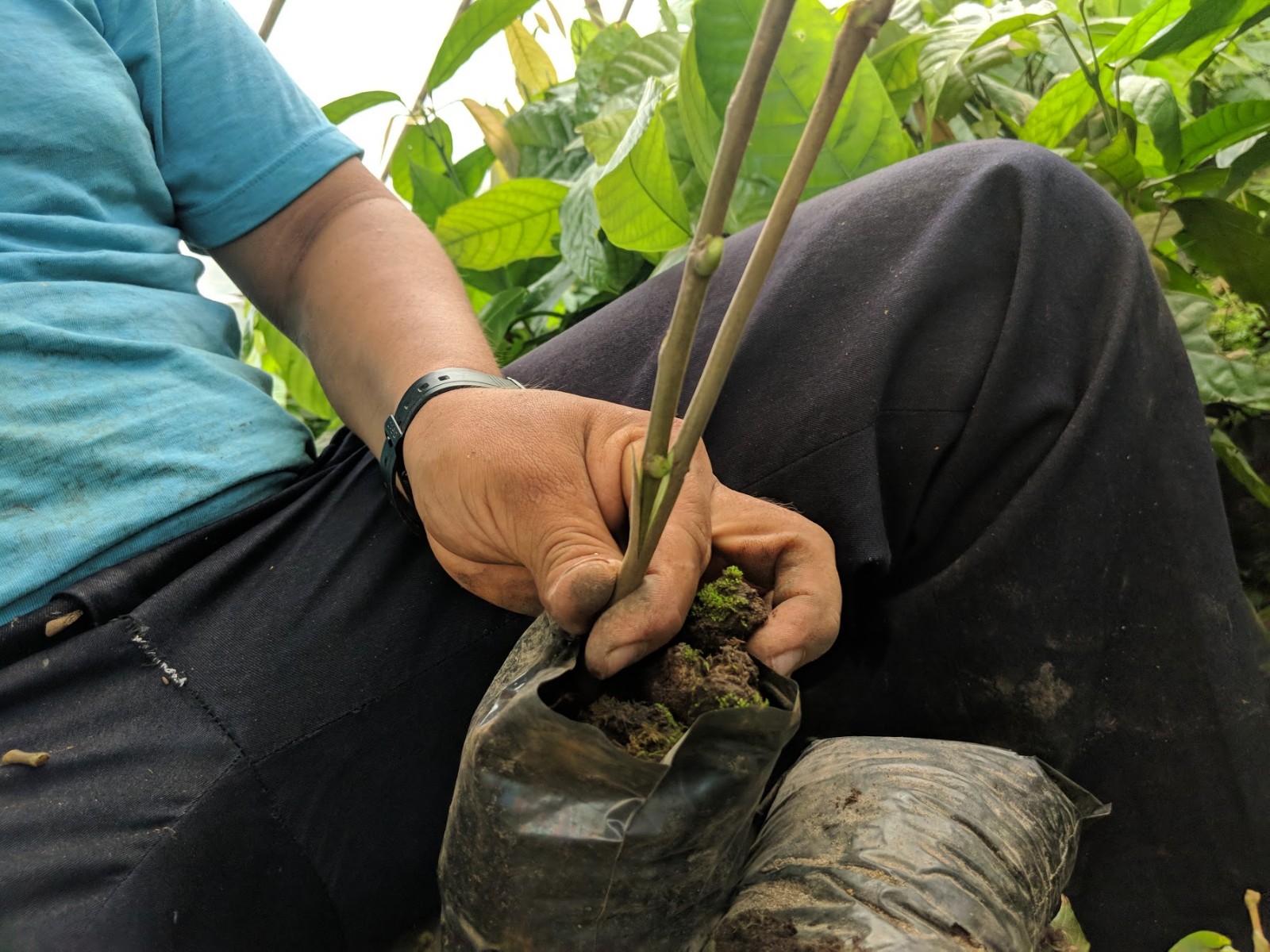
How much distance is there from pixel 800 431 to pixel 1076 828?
30 cm

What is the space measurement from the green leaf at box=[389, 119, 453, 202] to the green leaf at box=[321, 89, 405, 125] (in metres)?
0.08

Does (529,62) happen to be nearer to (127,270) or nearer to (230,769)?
(127,270)

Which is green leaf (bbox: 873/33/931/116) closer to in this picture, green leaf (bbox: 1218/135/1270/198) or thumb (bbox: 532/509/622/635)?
green leaf (bbox: 1218/135/1270/198)

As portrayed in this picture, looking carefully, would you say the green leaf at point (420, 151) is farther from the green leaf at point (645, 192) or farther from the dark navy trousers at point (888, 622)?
the dark navy trousers at point (888, 622)

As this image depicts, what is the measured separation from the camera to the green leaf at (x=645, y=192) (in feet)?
2.89

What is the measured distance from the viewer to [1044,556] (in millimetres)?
595

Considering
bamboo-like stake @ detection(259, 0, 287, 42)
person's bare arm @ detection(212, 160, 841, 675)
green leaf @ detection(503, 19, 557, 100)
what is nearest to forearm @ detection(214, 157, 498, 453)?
person's bare arm @ detection(212, 160, 841, 675)

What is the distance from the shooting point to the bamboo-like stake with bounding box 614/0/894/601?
0.26 meters

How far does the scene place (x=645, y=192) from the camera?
3.07ft

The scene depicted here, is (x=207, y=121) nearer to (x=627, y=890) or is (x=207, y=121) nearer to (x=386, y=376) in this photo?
(x=386, y=376)

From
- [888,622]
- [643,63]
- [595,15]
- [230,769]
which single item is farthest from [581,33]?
[230,769]

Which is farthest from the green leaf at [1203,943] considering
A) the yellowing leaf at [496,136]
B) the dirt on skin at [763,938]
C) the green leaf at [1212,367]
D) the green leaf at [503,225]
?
the yellowing leaf at [496,136]

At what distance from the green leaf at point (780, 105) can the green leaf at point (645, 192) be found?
0.05 m

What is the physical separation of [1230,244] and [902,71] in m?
0.41
